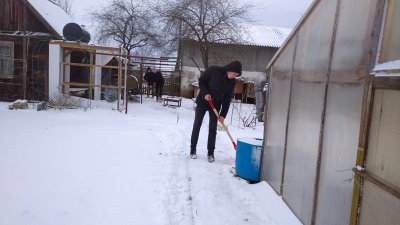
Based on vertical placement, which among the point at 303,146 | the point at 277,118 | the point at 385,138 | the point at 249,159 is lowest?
the point at 249,159

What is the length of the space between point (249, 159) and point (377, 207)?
283 cm

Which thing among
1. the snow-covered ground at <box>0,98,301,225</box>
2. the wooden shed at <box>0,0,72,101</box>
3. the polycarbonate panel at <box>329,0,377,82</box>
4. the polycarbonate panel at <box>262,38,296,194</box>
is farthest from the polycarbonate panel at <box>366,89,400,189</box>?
the wooden shed at <box>0,0,72,101</box>

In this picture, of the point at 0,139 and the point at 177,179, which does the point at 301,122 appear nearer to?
the point at 177,179

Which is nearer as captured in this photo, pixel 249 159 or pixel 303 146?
pixel 303 146

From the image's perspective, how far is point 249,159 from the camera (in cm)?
522

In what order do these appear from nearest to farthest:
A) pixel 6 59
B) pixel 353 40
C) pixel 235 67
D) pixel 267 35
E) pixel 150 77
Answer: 1. pixel 353 40
2. pixel 235 67
3. pixel 6 59
4. pixel 150 77
5. pixel 267 35

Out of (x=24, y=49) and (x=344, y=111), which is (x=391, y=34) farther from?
(x=24, y=49)

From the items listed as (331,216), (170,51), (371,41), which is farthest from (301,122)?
(170,51)

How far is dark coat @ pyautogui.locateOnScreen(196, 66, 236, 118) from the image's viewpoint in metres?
6.14

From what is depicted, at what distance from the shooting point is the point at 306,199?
356 centimetres

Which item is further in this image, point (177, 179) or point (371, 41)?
point (177, 179)

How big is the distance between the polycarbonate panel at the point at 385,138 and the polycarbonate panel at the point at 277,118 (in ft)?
6.05

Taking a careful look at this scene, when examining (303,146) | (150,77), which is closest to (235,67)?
(303,146)

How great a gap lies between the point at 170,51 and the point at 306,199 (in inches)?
786
